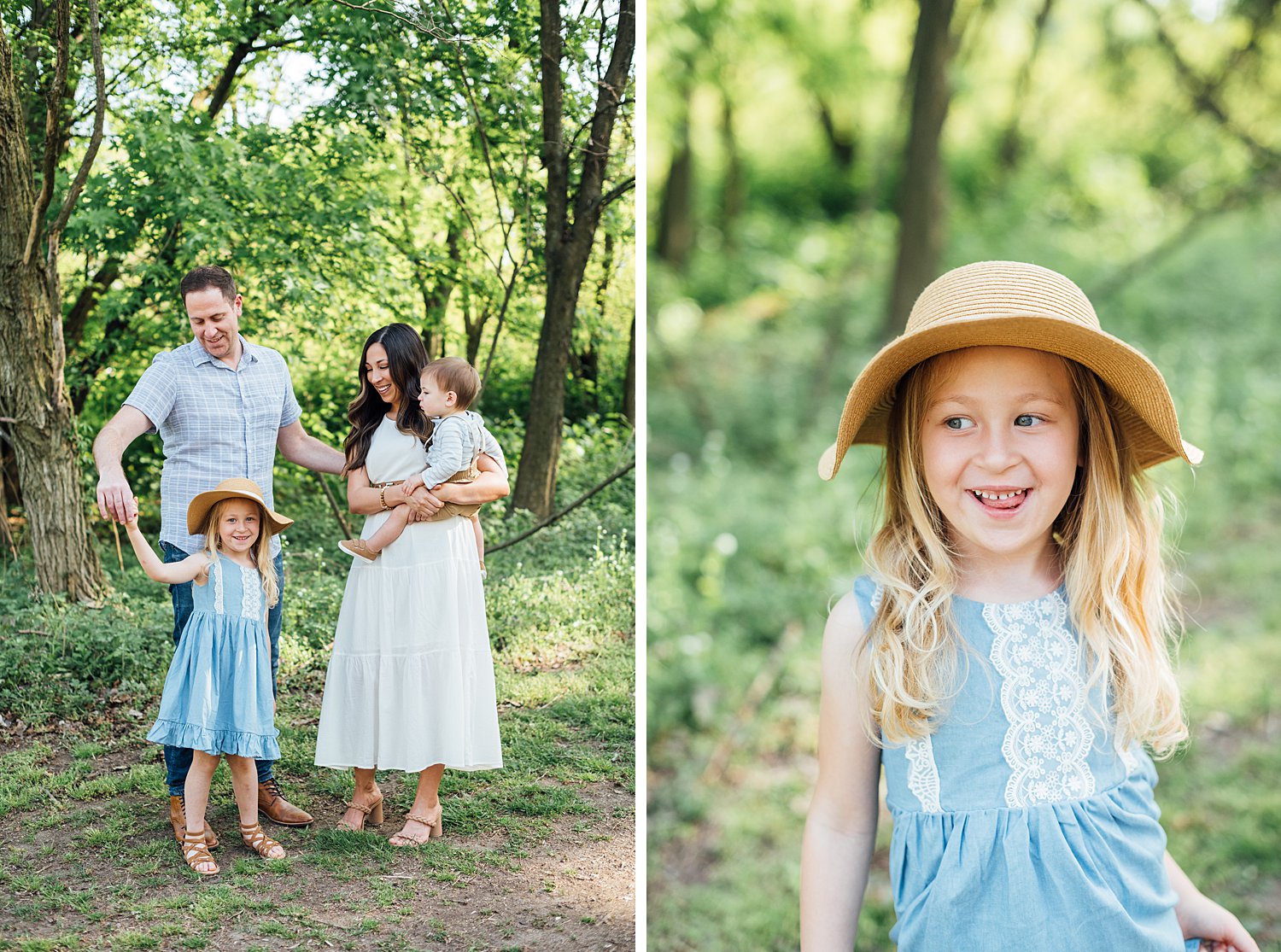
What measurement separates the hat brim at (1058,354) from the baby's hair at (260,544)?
1.50 m

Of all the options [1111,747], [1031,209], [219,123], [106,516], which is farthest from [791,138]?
[1111,747]

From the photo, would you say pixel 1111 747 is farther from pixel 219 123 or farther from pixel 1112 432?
pixel 219 123

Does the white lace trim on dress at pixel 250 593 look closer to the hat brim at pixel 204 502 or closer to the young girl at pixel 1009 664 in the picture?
the hat brim at pixel 204 502

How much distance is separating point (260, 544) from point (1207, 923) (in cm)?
220

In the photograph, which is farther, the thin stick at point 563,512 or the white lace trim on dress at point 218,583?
the thin stick at point 563,512

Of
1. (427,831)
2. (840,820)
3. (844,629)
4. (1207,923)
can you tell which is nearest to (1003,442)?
(844,629)

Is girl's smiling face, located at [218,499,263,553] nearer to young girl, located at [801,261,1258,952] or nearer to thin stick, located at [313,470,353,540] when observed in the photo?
thin stick, located at [313,470,353,540]

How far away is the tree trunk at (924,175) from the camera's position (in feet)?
20.4

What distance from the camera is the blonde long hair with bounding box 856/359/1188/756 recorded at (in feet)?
6.11

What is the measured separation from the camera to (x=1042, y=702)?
1.86m

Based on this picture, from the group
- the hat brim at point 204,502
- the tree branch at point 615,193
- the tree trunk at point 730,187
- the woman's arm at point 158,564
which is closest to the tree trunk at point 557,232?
the tree branch at point 615,193

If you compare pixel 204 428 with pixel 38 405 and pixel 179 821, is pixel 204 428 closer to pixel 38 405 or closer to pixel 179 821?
pixel 38 405

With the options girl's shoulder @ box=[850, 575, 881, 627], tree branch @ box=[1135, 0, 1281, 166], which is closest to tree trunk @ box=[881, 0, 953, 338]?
tree branch @ box=[1135, 0, 1281, 166]

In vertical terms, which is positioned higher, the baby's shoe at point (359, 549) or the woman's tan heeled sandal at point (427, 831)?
the baby's shoe at point (359, 549)
